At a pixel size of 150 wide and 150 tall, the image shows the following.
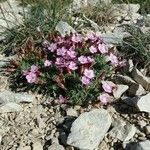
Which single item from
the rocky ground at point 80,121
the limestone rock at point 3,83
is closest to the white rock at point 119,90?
the rocky ground at point 80,121

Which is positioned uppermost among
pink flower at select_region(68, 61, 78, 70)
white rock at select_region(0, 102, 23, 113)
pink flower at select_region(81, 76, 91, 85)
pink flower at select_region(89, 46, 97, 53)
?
pink flower at select_region(89, 46, 97, 53)

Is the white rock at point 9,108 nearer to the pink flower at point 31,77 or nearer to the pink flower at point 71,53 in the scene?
the pink flower at point 31,77

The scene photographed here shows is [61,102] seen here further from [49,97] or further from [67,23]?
[67,23]

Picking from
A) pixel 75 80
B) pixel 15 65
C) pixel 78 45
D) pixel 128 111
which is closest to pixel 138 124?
pixel 128 111

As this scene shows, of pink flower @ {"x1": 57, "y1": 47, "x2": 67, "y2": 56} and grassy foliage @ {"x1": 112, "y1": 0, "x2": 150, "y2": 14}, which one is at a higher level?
pink flower @ {"x1": 57, "y1": 47, "x2": 67, "y2": 56}

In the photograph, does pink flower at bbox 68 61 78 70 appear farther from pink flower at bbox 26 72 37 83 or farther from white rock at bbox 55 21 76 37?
white rock at bbox 55 21 76 37

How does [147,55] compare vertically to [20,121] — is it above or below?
above

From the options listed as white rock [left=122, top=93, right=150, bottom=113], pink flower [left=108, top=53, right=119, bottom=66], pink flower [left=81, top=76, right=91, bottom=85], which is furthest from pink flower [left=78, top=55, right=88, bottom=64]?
white rock [left=122, top=93, right=150, bottom=113]

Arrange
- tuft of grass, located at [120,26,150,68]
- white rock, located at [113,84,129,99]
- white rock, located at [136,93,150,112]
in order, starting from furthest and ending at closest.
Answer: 1. tuft of grass, located at [120,26,150,68]
2. white rock, located at [113,84,129,99]
3. white rock, located at [136,93,150,112]
